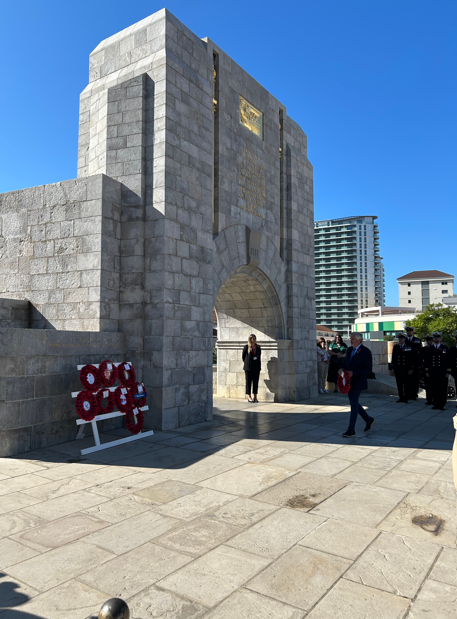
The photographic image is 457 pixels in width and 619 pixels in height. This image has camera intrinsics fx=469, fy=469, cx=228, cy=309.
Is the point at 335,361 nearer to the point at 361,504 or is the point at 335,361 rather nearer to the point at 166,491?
the point at 361,504

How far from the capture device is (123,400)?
6.55m

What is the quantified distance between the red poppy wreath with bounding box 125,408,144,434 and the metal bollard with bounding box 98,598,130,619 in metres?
4.76

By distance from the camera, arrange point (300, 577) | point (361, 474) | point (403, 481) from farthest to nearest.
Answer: point (361, 474), point (403, 481), point (300, 577)

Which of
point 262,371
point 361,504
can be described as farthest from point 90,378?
point 262,371

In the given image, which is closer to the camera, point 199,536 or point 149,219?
point 199,536

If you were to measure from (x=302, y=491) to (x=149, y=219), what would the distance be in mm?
A: 4933

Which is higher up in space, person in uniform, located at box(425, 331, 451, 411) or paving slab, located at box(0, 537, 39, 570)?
person in uniform, located at box(425, 331, 451, 411)

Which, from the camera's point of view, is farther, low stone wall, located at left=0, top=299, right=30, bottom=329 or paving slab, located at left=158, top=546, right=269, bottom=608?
low stone wall, located at left=0, top=299, right=30, bottom=329

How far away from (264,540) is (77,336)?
435 cm

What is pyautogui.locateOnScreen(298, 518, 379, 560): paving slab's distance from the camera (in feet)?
10.4

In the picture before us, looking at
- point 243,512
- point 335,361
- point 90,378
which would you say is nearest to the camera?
point 243,512

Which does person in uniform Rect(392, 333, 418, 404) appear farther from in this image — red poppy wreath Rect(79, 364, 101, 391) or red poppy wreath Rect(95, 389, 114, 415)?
red poppy wreath Rect(79, 364, 101, 391)

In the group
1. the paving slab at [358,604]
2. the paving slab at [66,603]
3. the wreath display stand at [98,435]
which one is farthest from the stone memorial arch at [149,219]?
the paving slab at [358,604]

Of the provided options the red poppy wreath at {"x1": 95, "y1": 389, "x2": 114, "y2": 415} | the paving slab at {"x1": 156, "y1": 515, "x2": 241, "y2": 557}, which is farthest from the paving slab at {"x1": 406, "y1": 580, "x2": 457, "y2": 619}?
the red poppy wreath at {"x1": 95, "y1": 389, "x2": 114, "y2": 415}
